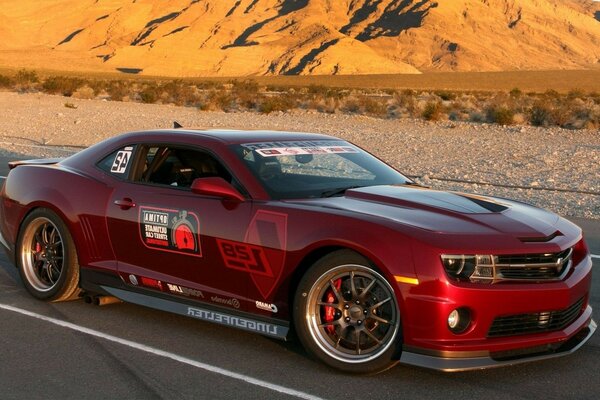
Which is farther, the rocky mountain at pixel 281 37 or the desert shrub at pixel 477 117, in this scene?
the rocky mountain at pixel 281 37

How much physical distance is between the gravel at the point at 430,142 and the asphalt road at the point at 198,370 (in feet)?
12.2

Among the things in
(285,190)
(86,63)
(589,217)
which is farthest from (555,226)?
(86,63)

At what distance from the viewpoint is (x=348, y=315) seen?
570 centimetres

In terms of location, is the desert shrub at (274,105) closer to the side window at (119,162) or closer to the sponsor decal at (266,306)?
the side window at (119,162)

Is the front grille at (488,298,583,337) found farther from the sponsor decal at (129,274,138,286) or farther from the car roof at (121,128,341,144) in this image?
the sponsor decal at (129,274,138,286)

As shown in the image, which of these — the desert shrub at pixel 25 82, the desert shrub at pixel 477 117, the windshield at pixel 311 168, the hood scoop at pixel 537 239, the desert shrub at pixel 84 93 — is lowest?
the desert shrub at pixel 477 117

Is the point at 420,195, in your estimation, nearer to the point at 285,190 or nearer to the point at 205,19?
the point at 285,190

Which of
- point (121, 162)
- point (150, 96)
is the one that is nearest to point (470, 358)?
point (121, 162)

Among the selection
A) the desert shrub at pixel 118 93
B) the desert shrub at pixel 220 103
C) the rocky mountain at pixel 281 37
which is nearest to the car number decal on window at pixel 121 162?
the desert shrub at pixel 220 103

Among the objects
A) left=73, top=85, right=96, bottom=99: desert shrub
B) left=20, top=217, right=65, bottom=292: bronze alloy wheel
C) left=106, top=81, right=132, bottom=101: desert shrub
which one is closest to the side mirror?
left=20, top=217, right=65, bottom=292: bronze alloy wheel

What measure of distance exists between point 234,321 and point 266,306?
287 millimetres

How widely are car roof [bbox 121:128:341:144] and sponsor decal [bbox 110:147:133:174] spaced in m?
0.13

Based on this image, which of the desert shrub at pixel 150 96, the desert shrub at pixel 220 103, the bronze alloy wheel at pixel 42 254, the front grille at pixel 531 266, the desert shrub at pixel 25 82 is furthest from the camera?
the desert shrub at pixel 25 82

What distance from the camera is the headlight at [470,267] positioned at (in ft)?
17.5
